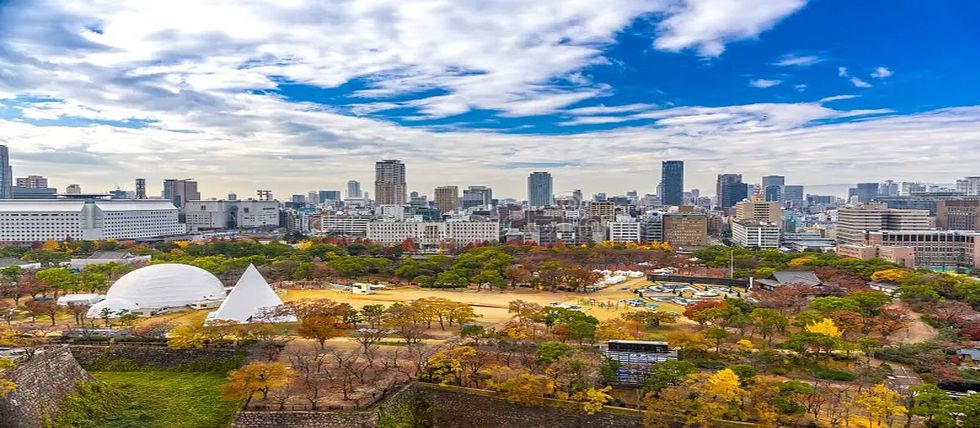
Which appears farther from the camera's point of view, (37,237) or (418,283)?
(37,237)

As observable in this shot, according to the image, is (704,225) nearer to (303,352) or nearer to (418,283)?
(418,283)

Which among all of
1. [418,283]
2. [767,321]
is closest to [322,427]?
[767,321]

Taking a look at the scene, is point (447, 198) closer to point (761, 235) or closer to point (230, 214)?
point (230, 214)

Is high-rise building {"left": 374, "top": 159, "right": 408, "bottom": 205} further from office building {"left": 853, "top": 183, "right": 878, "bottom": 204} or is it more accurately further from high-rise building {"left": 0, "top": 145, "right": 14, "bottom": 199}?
office building {"left": 853, "top": 183, "right": 878, "bottom": 204}

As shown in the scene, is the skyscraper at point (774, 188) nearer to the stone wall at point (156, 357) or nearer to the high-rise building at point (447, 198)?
the high-rise building at point (447, 198)

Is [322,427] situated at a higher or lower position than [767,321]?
lower

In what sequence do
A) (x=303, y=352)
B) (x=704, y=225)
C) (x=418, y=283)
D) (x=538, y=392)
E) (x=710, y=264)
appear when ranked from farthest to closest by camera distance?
1. (x=704, y=225)
2. (x=710, y=264)
3. (x=418, y=283)
4. (x=303, y=352)
5. (x=538, y=392)

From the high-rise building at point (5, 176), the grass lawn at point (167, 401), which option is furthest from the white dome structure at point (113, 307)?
the high-rise building at point (5, 176)
